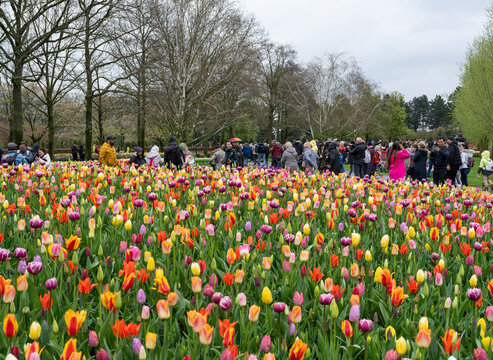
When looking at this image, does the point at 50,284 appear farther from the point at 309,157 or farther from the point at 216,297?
the point at 309,157

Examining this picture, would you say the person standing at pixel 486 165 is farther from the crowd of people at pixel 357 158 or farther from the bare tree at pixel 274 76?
the bare tree at pixel 274 76

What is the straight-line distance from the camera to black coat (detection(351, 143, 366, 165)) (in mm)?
13562

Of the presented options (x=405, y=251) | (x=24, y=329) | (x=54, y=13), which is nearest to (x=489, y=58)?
(x=54, y=13)

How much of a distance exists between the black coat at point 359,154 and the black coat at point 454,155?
2.59 m

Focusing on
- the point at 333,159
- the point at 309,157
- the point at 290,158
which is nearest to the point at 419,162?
the point at 333,159

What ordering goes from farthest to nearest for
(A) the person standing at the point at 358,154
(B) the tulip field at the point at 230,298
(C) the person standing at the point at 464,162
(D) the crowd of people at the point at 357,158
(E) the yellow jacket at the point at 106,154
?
(A) the person standing at the point at 358,154
(C) the person standing at the point at 464,162
(D) the crowd of people at the point at 357,158
(E) the yellow jacket at the point at 106,154
(B) the tulip field at the point at 230,298

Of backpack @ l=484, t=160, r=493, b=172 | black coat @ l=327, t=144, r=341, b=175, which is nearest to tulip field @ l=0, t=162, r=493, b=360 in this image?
black coat @ l=327, t=144, r=341, b=175

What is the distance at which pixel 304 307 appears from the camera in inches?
80.7

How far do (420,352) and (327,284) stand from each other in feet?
1.62

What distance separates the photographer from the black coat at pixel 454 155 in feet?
39.0

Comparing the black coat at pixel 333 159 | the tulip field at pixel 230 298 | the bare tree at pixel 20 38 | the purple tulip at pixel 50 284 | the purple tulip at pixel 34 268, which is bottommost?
the tulip field at pixel 230 298

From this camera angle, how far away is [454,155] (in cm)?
1198

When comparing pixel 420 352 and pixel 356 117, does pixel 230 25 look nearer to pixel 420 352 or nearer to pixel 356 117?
pixel 420 352

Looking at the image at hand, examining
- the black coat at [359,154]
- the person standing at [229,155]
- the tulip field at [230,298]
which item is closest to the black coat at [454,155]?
Result: the black coat at [359,154]
